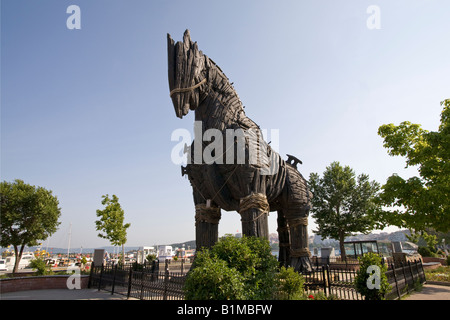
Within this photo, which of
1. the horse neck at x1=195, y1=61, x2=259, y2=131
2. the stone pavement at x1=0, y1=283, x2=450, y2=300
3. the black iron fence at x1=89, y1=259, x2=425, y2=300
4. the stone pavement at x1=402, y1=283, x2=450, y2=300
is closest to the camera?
the black iron fence at x1=89, y1=259, x2=425, y2=300

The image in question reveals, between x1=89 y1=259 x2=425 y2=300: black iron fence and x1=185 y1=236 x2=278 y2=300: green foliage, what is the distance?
6.04 ft

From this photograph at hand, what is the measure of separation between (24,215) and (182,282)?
20.3 m

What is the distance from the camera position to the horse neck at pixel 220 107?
819cm

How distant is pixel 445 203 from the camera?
1029 cm

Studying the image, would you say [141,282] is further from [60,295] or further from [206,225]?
[60,295]

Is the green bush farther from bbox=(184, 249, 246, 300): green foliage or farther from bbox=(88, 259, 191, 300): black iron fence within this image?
bbox=(184, 249, 246, 300): green foliage

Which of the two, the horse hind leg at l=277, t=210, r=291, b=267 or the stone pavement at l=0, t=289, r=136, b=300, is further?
the horse hind leg at l=277, t=210, r=291, b=267

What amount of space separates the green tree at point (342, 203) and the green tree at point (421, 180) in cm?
1367

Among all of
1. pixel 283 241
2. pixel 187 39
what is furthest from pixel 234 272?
pixel 283 241

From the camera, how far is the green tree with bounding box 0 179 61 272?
20.6 meters

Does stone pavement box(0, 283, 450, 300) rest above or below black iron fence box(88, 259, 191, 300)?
below

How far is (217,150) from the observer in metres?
8.04

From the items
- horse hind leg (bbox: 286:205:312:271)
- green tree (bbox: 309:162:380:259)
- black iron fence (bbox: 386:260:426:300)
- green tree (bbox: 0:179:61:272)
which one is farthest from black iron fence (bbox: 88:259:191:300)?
green tree (bbox: 309:162:380:259)

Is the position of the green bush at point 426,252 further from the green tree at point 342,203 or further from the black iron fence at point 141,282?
the black iron fence at point 141,282
